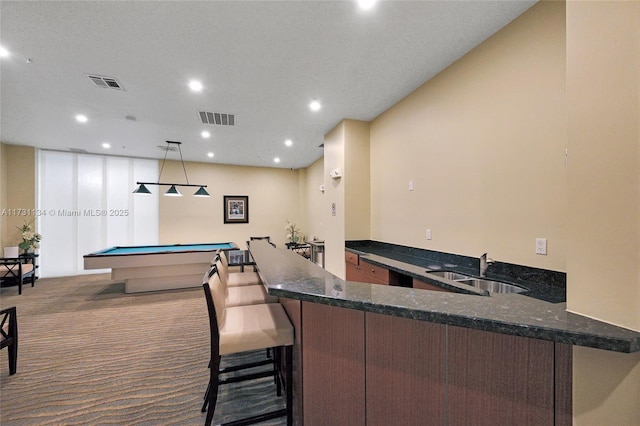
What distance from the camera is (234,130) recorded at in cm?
488

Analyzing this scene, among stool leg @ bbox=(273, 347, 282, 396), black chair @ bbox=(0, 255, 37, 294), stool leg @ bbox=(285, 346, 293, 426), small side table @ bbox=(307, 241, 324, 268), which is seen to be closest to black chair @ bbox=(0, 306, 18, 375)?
stool leg @ bbox=(273, 347, 282, 396)

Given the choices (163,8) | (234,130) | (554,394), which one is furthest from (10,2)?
(554,394)

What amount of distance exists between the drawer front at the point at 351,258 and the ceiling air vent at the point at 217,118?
289cm

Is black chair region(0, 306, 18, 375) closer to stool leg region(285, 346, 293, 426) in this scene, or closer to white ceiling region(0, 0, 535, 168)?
white ceiling region(0, 0, 535, 168)

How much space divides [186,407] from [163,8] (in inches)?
122

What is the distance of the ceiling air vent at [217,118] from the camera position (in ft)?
13.5

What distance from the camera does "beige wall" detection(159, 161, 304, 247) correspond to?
7.36m

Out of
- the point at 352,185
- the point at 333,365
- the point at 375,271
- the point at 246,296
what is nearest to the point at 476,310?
the point at 333,365

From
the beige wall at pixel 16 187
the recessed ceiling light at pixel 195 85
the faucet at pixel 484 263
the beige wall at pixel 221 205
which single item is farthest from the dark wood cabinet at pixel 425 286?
the beige wall at pixel 16 187

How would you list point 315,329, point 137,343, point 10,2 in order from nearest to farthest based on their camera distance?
1. point 315,329
2. point 10,2
3. point 137,343

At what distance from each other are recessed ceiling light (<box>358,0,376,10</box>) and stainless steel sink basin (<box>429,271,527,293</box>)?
2.30 meters

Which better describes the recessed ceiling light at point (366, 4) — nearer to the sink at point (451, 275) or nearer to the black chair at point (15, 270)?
the sink at point (451, 275)

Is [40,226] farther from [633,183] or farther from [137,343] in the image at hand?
[633,183]

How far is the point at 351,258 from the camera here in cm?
388
